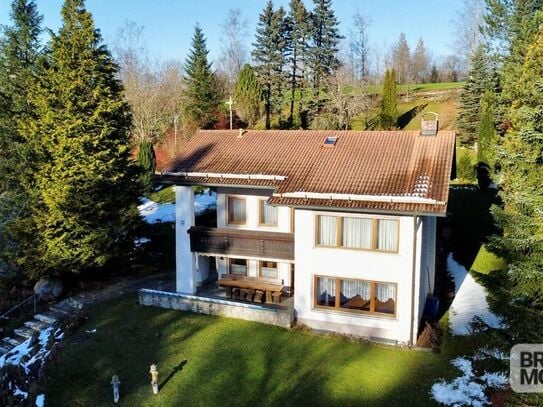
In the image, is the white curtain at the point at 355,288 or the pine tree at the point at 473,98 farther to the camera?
the pine tree at the point at 473,98

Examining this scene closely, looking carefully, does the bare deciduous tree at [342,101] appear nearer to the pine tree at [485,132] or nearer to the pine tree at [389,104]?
the pine tree at [389,104]

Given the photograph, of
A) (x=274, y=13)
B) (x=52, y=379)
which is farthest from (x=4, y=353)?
(x=274, y=13)

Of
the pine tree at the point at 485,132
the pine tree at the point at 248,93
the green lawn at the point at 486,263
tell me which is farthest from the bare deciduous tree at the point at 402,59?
the green lawn at the point at 486,263

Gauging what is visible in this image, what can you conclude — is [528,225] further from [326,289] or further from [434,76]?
[434,76]

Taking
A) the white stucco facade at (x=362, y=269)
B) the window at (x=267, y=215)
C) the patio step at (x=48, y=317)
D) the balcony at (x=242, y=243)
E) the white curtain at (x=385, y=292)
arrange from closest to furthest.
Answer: the white stucco facade at (x=362, y=269)
the white curtain at (x=385, y=292)
the balcony at (x=242, y=243)
the patio step at (x=48, y=317)
the window at (x=267, y=215)

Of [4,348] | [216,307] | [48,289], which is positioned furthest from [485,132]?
[4,348]

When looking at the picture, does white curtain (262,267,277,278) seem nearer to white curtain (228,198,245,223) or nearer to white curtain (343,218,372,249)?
white curtain (228,198,245,223)

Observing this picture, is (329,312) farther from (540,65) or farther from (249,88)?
(249,88)
